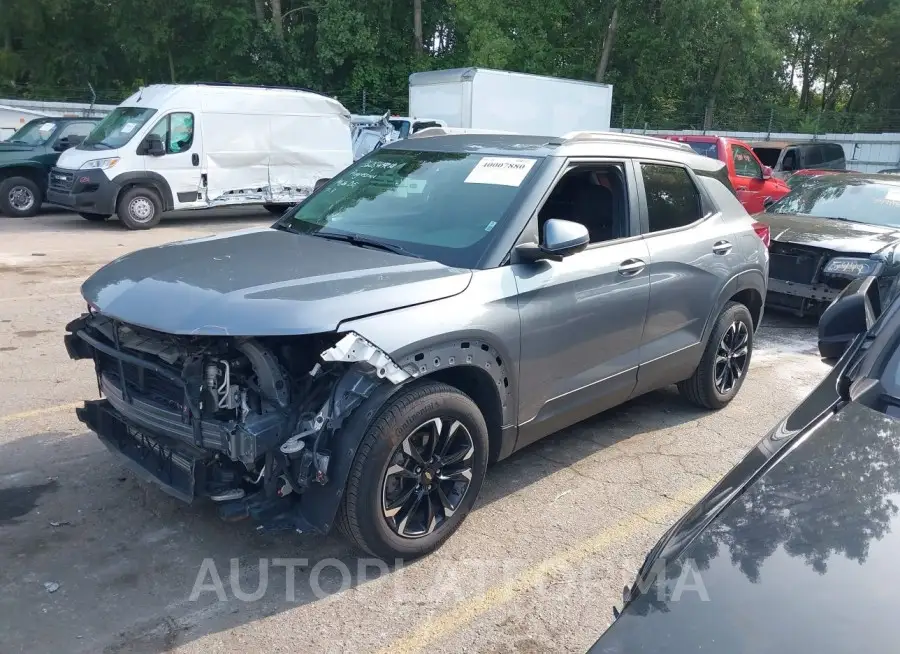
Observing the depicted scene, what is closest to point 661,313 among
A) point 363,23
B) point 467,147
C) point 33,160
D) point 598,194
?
point 598,194

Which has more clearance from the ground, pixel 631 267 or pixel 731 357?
pixel 631 267

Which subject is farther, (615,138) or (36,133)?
(36,133)

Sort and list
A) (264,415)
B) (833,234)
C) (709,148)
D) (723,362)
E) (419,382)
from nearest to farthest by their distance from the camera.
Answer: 1. (264,415)
2. (419,382)
3. (723,362)
4. (833,234)
5. (709,148)

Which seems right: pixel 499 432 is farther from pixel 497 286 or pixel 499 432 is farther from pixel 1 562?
pixel 1 562

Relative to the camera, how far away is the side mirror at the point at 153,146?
1358 centimetres

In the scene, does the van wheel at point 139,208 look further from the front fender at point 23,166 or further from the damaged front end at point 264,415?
the damaged front end at point 264,415

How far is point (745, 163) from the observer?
14.2 metres

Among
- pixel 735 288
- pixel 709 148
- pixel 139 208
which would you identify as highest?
pixel 709 148

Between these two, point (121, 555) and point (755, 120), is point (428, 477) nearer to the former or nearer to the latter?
point (121, 555)

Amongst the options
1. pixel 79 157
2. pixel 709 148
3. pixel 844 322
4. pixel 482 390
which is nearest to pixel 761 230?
pixel 844 322

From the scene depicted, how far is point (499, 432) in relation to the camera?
388cm

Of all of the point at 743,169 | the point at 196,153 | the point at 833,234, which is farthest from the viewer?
the point at 196,153

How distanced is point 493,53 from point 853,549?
102 feet

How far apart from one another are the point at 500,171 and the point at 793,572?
2.84 meters
